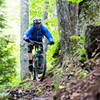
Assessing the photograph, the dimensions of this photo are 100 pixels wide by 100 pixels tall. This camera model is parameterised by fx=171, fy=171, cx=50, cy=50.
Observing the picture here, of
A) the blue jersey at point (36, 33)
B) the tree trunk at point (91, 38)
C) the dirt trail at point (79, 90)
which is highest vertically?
the blue jersey at point (36, 33)

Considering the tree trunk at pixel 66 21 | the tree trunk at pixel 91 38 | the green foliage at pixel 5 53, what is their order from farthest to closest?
the green foliage at pixel 5 53, the tree trunk at pixel 66 21, the tree trunk at pixel 91 38

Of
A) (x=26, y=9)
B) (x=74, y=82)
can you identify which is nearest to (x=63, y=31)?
(x=74, y=82)

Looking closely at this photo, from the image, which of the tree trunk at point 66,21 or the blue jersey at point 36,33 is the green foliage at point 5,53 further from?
the tree trunk at point 66,21

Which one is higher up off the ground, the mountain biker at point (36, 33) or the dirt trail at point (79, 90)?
the mountain biker at point (36, 33)

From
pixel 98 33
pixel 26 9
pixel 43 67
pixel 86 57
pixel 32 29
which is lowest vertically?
pixel 43 67

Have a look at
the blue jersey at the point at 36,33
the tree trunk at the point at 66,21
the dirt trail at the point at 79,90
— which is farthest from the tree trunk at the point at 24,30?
the dirt trail at the point at 79,90

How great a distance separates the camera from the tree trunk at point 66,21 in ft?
20.2

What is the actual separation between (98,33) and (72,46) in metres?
2.18

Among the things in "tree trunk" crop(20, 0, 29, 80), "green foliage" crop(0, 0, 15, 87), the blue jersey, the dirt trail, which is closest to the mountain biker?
the blue jersey

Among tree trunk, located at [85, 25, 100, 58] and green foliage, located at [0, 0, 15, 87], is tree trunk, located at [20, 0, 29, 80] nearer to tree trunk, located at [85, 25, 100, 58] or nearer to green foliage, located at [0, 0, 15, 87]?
green foliage, located at [0, 0, 15, 87]

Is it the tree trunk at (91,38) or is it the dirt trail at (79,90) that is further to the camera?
the tree trunk at (91,38)

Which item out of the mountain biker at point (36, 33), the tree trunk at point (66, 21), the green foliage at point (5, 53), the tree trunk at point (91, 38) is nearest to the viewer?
the tree trunk at point (91, 38)

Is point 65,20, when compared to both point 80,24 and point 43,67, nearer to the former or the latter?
point 80,24

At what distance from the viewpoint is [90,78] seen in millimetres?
3117
